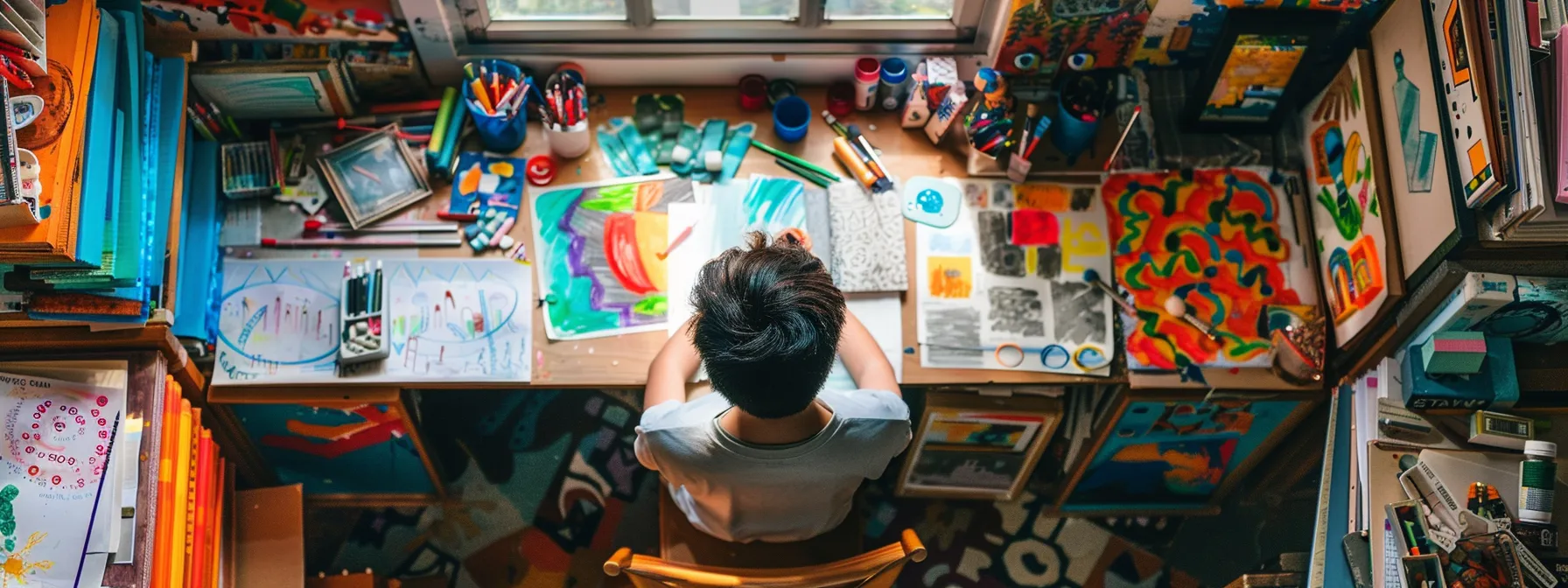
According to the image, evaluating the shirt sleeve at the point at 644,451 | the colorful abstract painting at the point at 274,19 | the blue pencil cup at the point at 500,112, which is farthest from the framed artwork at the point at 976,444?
the colorful abstract painting at the point at 274,19

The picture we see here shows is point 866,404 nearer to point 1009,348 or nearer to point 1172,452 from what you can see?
point 1009,348

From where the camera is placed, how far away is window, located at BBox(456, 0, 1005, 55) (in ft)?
7.41

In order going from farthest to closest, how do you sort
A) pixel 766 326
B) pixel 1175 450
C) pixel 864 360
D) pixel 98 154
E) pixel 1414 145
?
pixel 1175 450
pixel 864 360
pixel 1414 145
pixel 98 154
pixel 766 326

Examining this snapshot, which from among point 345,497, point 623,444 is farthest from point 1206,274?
point 345,497

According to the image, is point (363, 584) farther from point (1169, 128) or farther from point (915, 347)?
point (1169, 128)

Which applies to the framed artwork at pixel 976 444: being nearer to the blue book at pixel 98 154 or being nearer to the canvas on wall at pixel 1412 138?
the canvas on wall at pixel 1412 138

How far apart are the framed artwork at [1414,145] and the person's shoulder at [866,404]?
0.94 m

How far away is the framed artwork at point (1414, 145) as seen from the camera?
1.79 m

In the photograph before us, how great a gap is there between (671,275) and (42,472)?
1118 millimetres

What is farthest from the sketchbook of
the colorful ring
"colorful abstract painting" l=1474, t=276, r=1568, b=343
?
"colorful abstract painting" l=1474, t=276, r=1568, b=343

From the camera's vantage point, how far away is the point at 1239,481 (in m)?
2.66

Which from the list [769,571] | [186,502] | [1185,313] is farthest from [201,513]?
[1185,313]

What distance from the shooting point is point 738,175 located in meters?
2.25

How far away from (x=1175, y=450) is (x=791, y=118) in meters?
1.12
